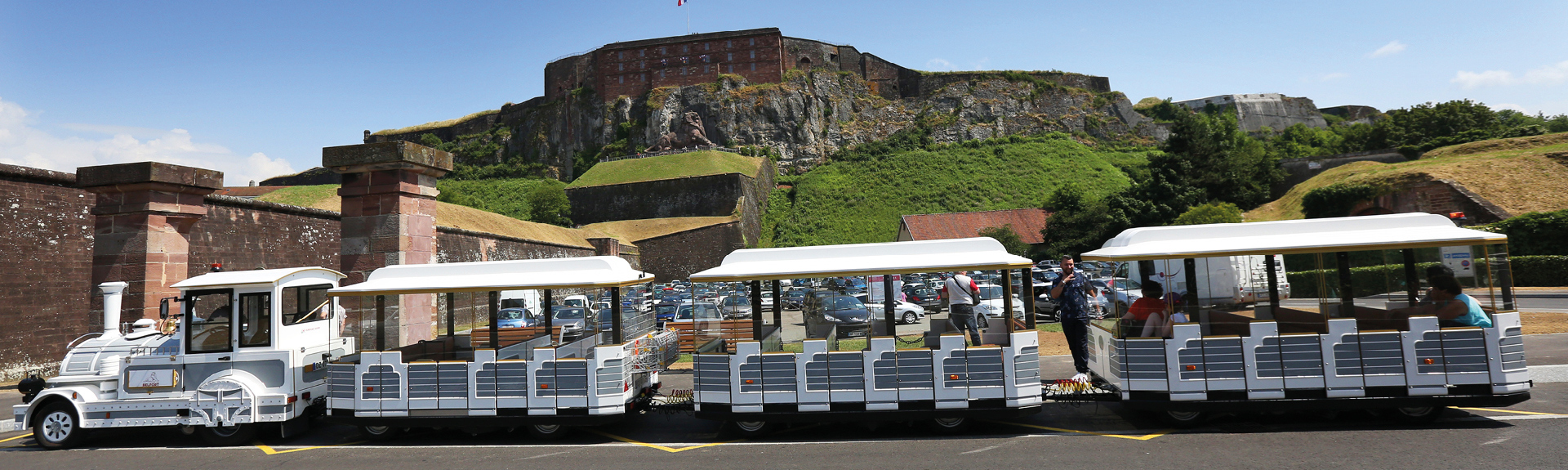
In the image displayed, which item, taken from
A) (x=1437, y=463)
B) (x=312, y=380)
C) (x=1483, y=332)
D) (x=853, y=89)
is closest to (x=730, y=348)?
(x=312, y=380)

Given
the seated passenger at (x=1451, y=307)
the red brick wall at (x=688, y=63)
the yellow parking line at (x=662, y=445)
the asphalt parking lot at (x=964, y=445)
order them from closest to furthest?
the asphalt parking lot at (x=964, y=445) → the seated passenger at (x=1451, y=307) → the yellow parking line at (x=662, y=445) → the red brick wall at (x=688, y=63)

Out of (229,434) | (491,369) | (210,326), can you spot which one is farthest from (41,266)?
(491,369)

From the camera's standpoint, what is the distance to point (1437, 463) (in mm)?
5680

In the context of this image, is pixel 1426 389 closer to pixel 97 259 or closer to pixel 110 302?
pixel 110 302

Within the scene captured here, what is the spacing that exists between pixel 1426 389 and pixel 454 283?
9954 mm

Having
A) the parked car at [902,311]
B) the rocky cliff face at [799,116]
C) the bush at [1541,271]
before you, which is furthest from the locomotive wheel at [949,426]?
the rocky cliff face at [799,116]

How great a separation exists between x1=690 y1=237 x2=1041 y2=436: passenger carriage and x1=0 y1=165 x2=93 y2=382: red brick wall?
12879mm

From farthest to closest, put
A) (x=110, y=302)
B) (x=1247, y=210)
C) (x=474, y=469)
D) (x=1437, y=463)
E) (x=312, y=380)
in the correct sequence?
(x=1247, y=210) < (x=110, y=302) < (x=312, y=380) < (x=474, y=469) < (x=1437, y=463)

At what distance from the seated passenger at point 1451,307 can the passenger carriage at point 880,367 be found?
3.94 metres

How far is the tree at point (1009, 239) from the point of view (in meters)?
45.1

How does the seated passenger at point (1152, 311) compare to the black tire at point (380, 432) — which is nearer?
the seated passenger at point (1152, 311)

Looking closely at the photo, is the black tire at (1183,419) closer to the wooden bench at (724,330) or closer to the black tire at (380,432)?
the wooden bench at (724,330)

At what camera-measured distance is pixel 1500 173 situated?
1220 inches

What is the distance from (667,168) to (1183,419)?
56841 millimetres
